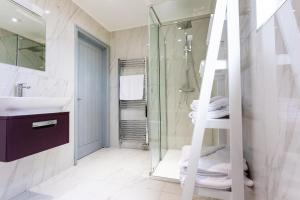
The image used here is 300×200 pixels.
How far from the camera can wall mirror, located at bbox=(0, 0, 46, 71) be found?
5.02 ft

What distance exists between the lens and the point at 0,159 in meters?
1.17

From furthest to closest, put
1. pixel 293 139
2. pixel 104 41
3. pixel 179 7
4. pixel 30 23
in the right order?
pixel 104 41 < pixel 179 7 < pixel 30 23 < pixel 293 139

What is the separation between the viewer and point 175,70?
112 inches

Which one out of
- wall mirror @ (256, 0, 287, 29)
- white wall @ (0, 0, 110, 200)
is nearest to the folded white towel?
white wall @ (0, 0, 110, 200)

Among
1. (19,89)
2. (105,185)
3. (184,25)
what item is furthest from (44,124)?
(184,25)

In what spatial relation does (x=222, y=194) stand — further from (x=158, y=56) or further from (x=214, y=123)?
(x=158, y=56)

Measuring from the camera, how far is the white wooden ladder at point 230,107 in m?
→ 0.84

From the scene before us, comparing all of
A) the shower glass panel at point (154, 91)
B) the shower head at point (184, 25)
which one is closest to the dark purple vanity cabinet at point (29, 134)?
the shower glass panel at point (154, 91)

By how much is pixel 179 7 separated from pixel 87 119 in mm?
2213

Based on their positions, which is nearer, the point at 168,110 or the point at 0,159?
the point at 0,159

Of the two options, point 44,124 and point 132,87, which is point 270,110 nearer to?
point 44,124

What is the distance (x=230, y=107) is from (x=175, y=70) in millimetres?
2054

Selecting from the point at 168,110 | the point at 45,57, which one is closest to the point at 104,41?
the point at 45,57

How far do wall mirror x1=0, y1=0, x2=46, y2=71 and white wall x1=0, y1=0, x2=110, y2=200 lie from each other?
0.07 metres
